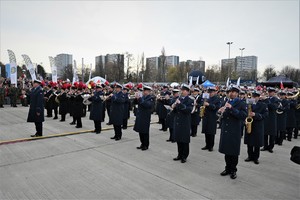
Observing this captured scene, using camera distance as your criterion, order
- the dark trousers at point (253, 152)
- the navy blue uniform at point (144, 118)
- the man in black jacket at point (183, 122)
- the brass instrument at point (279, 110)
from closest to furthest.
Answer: the man in black jacket at point (183, 122) < the dark trousers at point (253, 152) < the navy blue uniform at point (144, 118) < the brass instrument at point (279, 110)

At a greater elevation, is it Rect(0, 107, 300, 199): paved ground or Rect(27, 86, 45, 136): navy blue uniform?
Rect(27, 86, 45, 136): navy blue uniform

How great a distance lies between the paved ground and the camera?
4250 millimetres

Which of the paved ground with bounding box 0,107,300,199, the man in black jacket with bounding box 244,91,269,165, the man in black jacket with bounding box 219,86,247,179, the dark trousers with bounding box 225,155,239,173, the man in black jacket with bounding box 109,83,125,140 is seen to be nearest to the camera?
the paved ground with bounding box 0,107,300,199

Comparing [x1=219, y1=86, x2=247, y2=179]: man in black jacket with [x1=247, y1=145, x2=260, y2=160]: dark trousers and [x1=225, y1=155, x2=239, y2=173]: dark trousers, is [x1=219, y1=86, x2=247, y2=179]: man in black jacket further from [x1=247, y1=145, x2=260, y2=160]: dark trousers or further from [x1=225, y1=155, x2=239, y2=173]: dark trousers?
[x1=247, y1=145, x2=260, y2=160]: dark trousers

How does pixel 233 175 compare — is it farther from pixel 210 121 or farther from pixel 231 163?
pixel 210 121

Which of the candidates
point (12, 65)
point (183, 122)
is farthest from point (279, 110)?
point (12, 65)

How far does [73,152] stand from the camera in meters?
6.63

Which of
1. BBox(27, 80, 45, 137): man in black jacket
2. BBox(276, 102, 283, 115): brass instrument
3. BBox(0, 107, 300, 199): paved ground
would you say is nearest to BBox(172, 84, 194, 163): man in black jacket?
BBox(0, 107, 300, 199): paved ground

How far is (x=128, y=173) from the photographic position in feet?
16.9

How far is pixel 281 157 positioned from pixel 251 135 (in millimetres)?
1599

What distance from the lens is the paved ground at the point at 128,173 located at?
4250mm

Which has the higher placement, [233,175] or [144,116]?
[144,116]

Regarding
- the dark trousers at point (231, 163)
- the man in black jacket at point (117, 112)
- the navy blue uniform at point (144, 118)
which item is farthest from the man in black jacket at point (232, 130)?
the man in black jacket at point (117, 112)

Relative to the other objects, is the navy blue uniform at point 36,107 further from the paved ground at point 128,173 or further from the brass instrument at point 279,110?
the brass instrument at point 279,110
